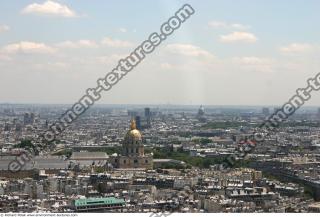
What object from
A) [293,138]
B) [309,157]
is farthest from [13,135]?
[309,157]

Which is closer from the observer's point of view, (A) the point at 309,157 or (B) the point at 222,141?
(A) the point at 309,157

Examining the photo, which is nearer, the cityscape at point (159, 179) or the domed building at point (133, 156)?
the cityscape at point (159, 179)

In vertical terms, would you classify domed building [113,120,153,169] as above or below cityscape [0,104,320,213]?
above

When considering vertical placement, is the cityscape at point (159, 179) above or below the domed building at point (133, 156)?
below

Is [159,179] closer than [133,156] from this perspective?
Yes

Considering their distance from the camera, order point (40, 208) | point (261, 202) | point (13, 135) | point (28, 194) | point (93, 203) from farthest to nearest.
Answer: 1. point (13, 135)
2. point (28, 194)
3. point (261, 202)
4. point (93, 203)
5. point (40, 208)

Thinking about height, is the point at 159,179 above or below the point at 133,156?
below

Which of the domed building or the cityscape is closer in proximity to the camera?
the cityscape

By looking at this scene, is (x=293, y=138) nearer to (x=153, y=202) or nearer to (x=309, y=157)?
(x=309, y=157)

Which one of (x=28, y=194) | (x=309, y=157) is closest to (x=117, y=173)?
(x=28, y=194)

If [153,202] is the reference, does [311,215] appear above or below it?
above

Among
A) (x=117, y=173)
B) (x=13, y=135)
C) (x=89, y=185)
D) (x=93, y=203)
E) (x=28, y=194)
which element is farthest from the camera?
(x=13, y=135)
